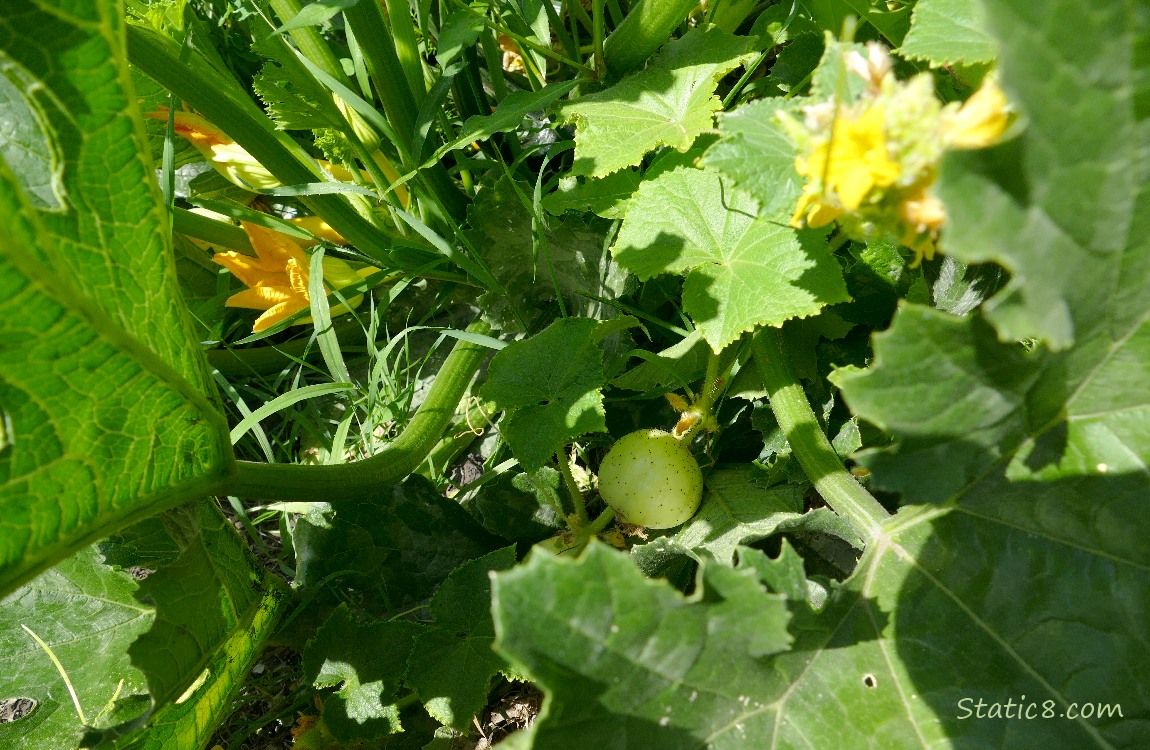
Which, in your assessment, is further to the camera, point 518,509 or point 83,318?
point 518,509

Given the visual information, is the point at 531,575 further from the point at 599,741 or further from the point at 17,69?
the point at 17,69

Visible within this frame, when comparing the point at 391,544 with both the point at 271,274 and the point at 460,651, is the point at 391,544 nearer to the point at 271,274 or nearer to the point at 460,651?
the point at 460,651

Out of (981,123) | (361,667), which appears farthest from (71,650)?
(981,123)

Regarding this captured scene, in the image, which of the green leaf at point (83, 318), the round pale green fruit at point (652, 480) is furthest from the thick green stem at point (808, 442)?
the green leaf at point (83, 318)

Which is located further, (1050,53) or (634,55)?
(634,55)

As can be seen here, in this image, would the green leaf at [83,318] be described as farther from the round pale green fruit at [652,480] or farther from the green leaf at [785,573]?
the green leaf at [785,573]

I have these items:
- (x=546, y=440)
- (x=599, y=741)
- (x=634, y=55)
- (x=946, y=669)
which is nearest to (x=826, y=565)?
(x=946, y=669)
